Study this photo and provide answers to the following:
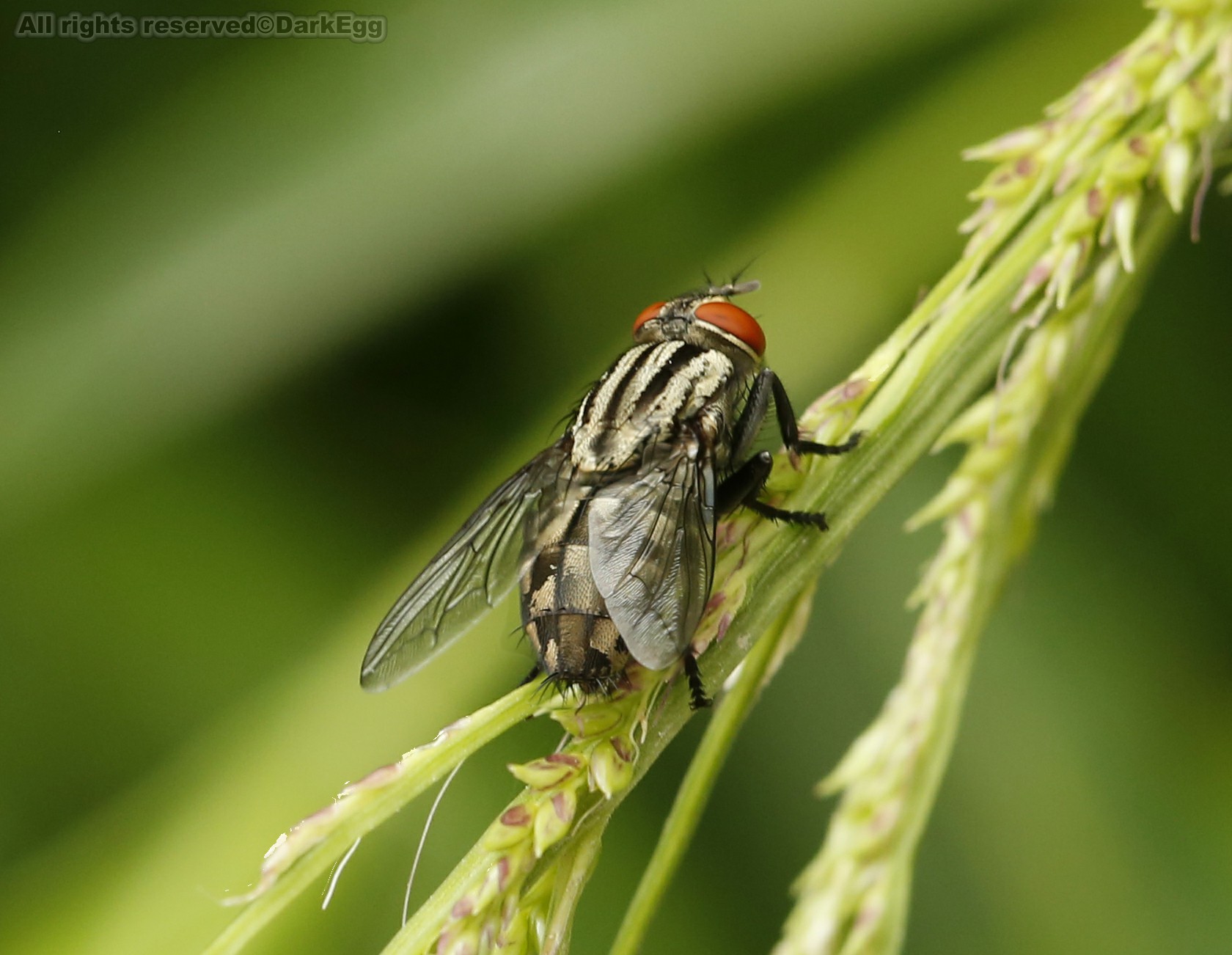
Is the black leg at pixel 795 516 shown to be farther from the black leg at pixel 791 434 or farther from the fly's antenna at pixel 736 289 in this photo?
the fly's antenna at pixel 736 289

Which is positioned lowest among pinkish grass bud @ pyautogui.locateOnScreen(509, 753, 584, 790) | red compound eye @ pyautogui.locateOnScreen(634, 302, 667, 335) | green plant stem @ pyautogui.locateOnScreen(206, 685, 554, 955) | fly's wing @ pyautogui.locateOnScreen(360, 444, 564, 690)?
pinkish grass bud @ pyautogui.locateOnScreen(509, 753, 584, 790)

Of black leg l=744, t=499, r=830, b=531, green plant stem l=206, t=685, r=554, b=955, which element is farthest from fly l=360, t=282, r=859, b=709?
green plant stem l=206, t=685, r=554, b=955

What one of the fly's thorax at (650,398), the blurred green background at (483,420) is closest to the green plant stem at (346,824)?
the fly's thorax at (650,398)

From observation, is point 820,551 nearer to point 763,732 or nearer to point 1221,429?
point 763,732

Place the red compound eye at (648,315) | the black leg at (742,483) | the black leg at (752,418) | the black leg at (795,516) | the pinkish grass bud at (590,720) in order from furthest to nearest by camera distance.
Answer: the red compound eye at (648,315), the black leg at (752,418), the black leg at (742,483), the black leg at (795,516), the pinkish grass bud at (590,720)

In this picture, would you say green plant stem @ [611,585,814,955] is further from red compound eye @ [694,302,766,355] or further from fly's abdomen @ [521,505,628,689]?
red compound eye @ [694,302,766,355]

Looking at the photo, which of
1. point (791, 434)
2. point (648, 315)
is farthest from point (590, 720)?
point (648, 315)
